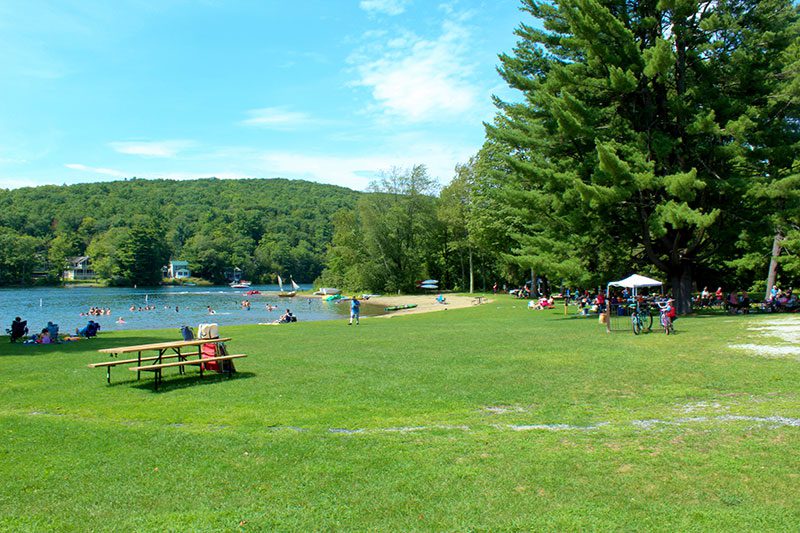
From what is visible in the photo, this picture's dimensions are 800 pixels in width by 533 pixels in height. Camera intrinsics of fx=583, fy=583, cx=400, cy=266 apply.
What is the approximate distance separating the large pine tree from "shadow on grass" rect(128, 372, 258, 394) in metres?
18.1

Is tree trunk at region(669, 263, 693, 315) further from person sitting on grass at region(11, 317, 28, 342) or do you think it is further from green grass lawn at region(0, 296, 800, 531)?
person sitting on grass at region(11, 317, 28, 342)

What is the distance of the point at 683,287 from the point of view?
28.5 meters

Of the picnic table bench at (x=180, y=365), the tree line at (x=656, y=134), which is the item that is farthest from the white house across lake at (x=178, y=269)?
the picnic table bench at (x=180, y=365)

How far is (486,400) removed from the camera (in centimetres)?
983

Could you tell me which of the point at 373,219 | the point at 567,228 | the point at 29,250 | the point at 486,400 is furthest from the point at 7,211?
the point at 486,400

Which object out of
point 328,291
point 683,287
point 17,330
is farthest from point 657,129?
point 328,291

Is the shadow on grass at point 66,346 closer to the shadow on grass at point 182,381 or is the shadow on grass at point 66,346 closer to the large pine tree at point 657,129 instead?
the shadow on grass at point 182,381

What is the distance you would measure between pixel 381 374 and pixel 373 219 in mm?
68651

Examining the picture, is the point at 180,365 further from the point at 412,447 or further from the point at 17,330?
the point at 17,330

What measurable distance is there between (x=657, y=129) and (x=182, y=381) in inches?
1000

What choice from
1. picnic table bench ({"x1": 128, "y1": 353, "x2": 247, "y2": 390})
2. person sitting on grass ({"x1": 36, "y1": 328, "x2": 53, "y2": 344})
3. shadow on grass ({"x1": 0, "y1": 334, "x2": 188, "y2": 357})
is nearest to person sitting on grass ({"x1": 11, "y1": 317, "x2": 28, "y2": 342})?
shadow on grass ({"x1": 0, "y1": 334, "x2": 188, "y2": 357})

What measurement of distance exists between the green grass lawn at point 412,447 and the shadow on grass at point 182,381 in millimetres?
100

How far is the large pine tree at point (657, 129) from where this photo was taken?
83.4 feet

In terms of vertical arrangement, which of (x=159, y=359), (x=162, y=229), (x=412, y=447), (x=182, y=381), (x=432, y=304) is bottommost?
(x=432, y=304)
